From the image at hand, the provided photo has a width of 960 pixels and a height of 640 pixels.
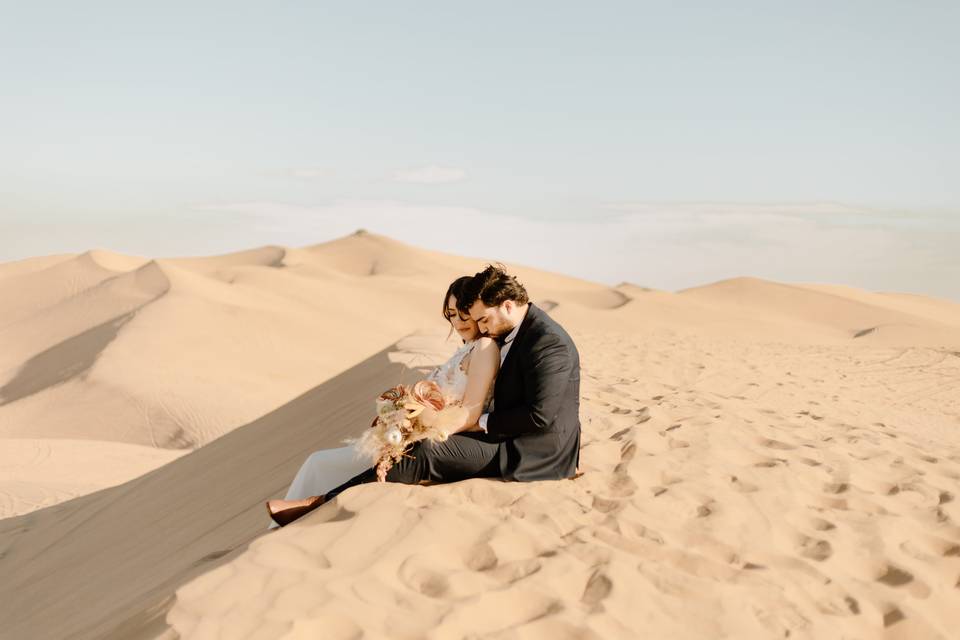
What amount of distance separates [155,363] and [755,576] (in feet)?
58.3

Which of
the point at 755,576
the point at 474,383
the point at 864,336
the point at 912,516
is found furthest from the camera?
the point at 864,336

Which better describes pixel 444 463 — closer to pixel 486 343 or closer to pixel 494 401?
pixel 494 401

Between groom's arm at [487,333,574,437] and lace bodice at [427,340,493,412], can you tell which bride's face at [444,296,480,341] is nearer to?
lace bodice at [427,340,493,412]

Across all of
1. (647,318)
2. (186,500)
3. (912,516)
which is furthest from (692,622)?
(647,318)

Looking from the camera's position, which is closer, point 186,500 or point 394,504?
point 394,504

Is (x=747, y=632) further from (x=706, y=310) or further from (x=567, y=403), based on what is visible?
(x=706, y=310)

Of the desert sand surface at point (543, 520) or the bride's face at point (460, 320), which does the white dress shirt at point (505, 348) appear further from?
the desert sand surface at point (543, 520)

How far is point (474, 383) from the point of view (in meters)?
4.98

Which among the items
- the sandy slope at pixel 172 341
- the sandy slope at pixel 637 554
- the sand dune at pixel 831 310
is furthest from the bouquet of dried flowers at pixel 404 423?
the sand dune at pixel 831 310

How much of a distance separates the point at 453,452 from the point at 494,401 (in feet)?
1.34

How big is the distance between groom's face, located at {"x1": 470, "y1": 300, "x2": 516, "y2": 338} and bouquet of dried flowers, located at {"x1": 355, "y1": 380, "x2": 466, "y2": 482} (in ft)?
1.49

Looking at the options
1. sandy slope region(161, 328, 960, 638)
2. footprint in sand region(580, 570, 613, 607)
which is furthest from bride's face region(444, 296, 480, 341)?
footprint in sand region(580, 570, 613, 607)

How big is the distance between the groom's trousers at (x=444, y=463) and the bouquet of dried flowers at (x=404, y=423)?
56mm

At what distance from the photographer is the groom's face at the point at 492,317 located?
4953 millimetres
